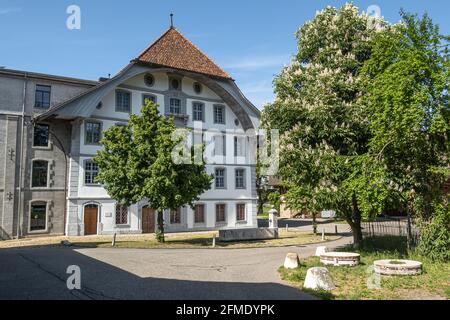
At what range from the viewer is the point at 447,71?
44.7ft

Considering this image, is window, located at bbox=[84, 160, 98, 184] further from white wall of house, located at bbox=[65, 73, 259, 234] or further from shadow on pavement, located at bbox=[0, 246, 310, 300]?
shadow on pavement, located at bbox=[0, 246, 310, 300]

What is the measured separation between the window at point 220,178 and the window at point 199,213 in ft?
8.31

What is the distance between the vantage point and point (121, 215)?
3075 centimetres

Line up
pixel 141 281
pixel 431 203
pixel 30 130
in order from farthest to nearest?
pixel 30 130
pixel 431 203
pixel 141 281

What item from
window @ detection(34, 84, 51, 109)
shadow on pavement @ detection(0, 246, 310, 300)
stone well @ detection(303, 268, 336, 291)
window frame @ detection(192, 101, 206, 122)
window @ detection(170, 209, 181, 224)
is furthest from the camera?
window frame @ detection(192, 101, 206, 122)

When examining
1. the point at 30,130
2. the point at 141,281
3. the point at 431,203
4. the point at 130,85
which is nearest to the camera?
the point at 141,281

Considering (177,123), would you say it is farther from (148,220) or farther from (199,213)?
(148,220)

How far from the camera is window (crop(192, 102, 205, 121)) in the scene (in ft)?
114

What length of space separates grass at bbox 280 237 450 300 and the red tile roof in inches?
851

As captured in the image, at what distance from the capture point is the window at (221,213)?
3519cm

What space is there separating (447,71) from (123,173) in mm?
15964

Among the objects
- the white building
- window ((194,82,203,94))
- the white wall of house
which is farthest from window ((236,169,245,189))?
window ((194,82,203,94))
